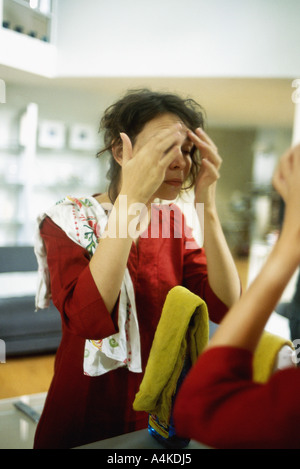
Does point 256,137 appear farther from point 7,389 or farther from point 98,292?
point 7,389

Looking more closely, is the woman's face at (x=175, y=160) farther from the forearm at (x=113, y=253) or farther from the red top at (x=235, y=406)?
the red top at (x=235, y=406)

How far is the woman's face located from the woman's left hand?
22 mm

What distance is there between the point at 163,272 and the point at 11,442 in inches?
23.5

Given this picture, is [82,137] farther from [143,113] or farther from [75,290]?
[75,290]

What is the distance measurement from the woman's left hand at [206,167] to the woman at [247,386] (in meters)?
0.26

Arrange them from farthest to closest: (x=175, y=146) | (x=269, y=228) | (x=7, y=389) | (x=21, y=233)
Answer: (x=7, y=389), (x=21, y=233), (x=269, y=228), (x=175, y=146)

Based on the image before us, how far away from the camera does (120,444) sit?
0.65m

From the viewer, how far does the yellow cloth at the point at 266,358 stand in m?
0.52

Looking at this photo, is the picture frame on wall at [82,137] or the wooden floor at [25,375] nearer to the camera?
the picture frame on wall at [82,137]

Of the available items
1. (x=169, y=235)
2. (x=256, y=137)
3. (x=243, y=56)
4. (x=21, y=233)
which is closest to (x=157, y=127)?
(x=169, y=235)

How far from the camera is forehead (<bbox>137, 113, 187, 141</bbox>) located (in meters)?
0.67

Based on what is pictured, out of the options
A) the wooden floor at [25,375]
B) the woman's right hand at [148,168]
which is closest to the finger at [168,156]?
the woman's right hand at [148,168]

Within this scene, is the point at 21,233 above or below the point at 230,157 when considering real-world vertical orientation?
below

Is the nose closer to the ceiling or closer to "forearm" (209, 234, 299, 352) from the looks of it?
the ceiling
